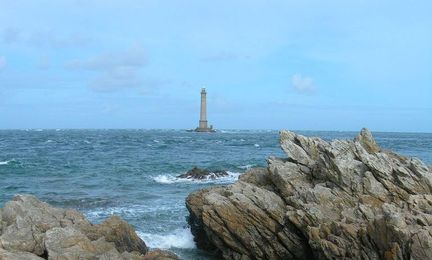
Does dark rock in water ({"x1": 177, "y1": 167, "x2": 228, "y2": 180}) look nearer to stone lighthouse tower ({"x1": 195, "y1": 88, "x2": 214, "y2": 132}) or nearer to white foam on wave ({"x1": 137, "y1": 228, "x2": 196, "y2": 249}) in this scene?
white foam on wave ({"x1": 137, "y1": 228, "x2": 196, "y2": 249})

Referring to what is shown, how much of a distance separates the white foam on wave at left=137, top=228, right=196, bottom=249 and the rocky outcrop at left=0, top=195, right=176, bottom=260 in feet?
8.20

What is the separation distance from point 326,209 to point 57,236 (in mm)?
8256

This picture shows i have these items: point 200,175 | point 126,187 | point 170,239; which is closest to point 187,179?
point 200,175

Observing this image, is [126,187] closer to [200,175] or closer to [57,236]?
[200,175]

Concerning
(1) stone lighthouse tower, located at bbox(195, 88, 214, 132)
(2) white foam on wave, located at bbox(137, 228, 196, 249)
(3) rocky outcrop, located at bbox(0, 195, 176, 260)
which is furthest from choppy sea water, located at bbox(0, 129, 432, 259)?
(1) stone lighthouse tower, located at bbox(195, 88, 214, 132)

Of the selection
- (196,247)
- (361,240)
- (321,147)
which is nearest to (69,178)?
(196,247)

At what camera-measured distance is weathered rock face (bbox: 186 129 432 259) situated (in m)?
13.6

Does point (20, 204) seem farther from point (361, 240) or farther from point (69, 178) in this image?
point (69, 178)

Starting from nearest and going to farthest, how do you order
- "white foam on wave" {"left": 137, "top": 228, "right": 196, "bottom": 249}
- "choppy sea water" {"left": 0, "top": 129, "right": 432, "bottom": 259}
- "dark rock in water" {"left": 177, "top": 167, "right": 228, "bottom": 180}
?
"white foam on wave" {"left": 137, "top": 228, "right": 196, "bottom": 249} → "choppy sea water" {"left": 0, "top": 129, "right": 432, "bottom": 259} → "dark rock in water" {"left": 177, "top": 167, "right": 228, "bottom": 180}

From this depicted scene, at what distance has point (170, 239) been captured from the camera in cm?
2108

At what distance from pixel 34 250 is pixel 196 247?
25.2 feet

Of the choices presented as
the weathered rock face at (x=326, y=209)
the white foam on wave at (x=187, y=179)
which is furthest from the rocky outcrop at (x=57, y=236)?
the white foam on wave at (x=187, y=179)

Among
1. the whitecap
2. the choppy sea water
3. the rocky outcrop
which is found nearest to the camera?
the rocky outcrop

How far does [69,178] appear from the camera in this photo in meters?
39.7
